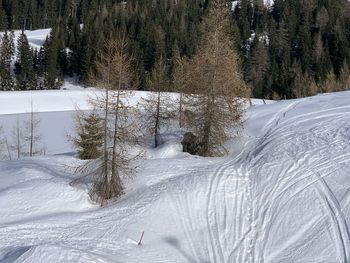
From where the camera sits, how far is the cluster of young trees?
19578mm

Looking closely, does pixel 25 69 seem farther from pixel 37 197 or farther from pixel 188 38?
pixel 37 197

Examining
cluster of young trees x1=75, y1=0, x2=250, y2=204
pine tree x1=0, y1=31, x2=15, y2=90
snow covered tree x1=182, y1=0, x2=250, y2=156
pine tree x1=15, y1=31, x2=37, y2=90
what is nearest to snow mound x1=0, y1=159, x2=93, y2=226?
cluster of young trees x1=75, y1=0, x2=250, y2=204

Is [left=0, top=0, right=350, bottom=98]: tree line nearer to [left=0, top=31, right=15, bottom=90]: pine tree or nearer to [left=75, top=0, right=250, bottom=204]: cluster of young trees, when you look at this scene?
[left=0, top=31, right=15, bottom=90]: pine tree

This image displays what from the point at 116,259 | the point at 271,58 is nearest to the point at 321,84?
the point at 271,58

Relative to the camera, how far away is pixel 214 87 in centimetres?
2364

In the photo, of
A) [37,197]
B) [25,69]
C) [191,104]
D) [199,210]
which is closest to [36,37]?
[25,69]

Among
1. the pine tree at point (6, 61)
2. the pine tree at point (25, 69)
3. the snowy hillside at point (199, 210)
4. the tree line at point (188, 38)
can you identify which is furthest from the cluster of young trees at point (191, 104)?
the pine tree at point (25, 69)

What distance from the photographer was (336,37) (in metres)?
88.4

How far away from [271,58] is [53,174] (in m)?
71.1

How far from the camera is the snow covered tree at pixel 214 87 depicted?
23.8m

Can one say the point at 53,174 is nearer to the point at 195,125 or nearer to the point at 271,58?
the point at 195,125

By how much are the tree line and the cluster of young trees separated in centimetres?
3442

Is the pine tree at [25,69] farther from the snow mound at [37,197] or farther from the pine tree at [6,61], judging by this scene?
the snow mound at [37,197]

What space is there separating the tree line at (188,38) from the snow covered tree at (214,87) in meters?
34.4
